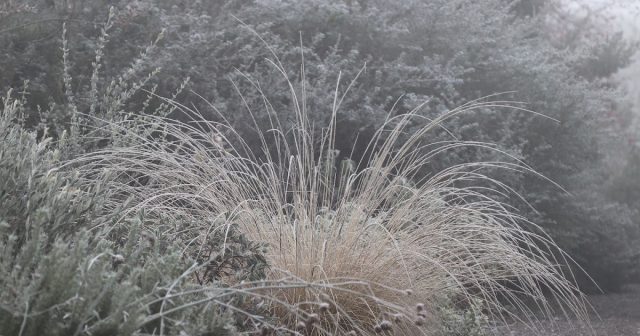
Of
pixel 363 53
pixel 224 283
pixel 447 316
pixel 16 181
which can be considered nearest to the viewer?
pixel 16 181

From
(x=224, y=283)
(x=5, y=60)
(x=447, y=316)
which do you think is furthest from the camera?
(x=5, y=60)

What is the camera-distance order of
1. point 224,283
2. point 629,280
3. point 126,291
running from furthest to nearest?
point 629,280 → point 224,283 → point 126,291

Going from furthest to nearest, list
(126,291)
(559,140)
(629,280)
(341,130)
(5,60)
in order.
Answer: (629,280), (559,140), (341,130), (5,60), (126,291)

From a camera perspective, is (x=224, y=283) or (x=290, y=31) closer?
(x=224, y=283)

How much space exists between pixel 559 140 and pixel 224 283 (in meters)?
5.64

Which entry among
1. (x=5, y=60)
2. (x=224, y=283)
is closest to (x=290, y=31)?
(x=5, y=60)

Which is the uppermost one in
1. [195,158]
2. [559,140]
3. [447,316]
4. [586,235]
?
[195,158]

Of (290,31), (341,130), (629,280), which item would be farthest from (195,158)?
(629,280)

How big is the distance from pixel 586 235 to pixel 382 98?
2.79 meters

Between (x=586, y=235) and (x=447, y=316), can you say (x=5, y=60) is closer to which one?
(x=447, y=316)

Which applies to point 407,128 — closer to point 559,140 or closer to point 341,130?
point 341,130

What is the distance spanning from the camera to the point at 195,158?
436 cm

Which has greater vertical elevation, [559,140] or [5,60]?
[5,60]

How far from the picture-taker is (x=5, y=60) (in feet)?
19.4
